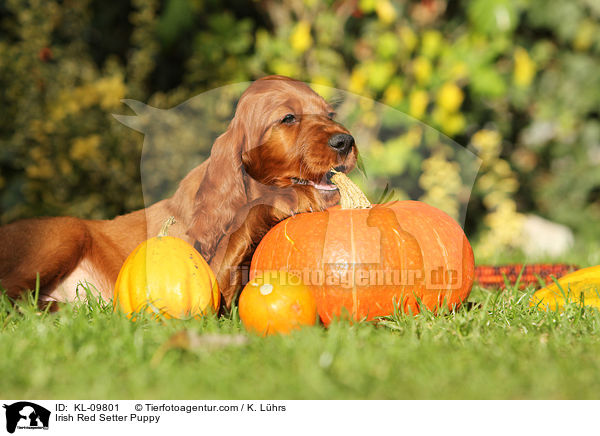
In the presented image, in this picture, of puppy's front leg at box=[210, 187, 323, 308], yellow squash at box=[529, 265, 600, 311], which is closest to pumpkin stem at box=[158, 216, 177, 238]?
puppy's front leg at box=[210, 187, 323, 308]

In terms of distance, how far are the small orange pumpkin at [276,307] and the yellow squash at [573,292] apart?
106cm

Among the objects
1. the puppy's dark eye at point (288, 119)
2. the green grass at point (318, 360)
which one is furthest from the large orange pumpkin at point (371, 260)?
the puppy's dark eye at point (288, 119)

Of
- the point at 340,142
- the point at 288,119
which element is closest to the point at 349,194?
the point at 340,142

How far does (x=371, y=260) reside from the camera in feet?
7.79

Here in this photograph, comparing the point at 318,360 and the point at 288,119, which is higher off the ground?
the point at 288,119

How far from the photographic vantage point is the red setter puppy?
2.54 m

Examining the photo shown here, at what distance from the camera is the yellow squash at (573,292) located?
2.64m

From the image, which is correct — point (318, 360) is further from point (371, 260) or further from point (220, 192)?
point (220, 192)

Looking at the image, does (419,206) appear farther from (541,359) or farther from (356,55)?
(356,55)

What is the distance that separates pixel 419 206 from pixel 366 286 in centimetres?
51

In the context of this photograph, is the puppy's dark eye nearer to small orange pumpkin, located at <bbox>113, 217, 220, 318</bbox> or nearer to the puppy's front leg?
the puppy's front leg

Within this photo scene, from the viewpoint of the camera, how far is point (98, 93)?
581 centimetres

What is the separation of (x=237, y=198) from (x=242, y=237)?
19 centimetres
